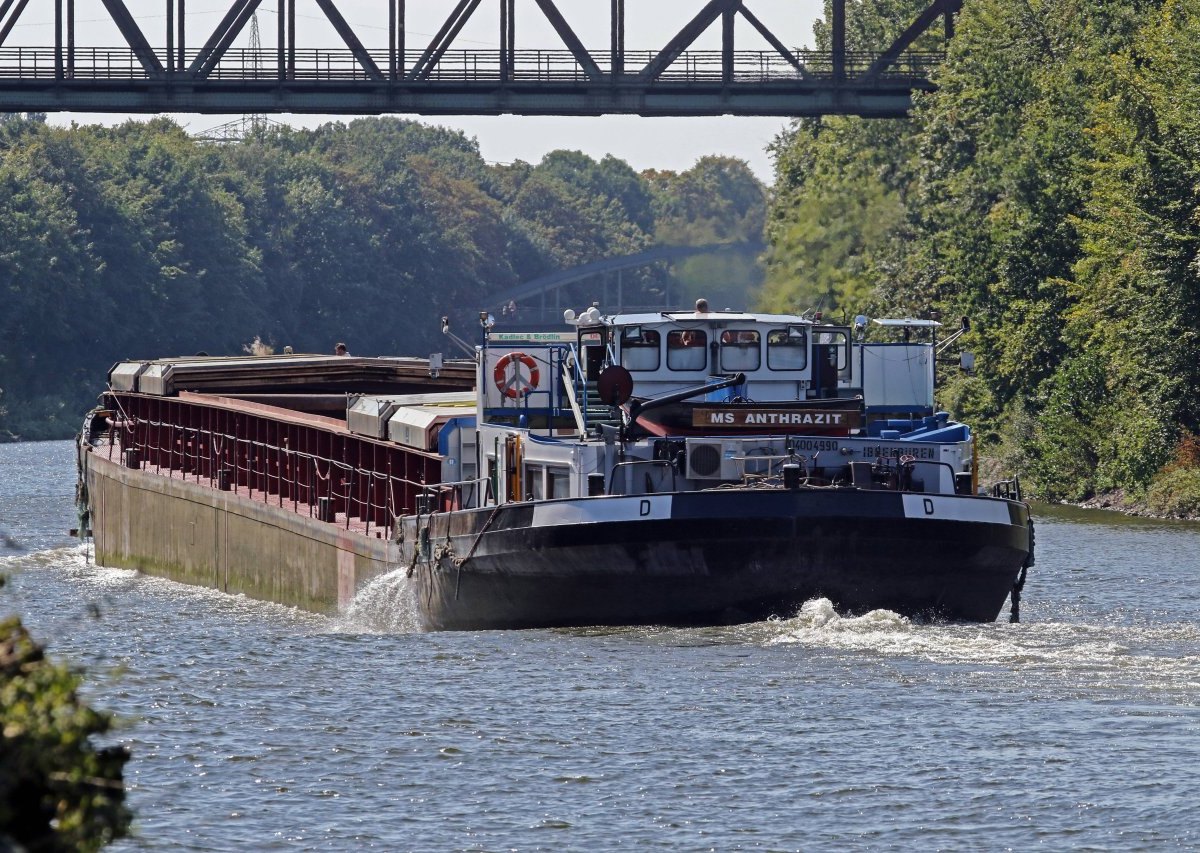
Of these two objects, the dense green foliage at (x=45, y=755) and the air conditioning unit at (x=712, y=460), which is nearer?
the dense green foliage at (x=45, y=755)

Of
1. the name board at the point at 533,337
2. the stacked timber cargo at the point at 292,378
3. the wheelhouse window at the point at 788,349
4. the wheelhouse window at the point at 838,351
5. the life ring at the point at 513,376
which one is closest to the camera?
the life ring at the point at 513,376

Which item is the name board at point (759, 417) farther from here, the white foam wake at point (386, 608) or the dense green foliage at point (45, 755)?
the dense green foliage at point (45, 755)

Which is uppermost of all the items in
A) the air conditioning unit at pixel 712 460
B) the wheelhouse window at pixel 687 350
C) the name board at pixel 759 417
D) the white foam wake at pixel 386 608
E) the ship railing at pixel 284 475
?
the wheelhouse window at pixel 687 350

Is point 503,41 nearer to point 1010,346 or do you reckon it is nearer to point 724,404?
point 1010,346

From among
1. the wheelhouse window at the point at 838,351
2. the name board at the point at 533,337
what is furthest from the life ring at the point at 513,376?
the wheelhouse window at the point at 838,351

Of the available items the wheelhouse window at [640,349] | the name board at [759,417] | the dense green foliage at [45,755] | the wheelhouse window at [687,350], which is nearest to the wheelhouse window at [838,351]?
the wheelhouse window at [687,350]

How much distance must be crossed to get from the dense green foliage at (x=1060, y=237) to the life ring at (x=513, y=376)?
86.3ft

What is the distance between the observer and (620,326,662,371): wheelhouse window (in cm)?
2986

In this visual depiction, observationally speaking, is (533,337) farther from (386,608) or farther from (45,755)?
(45,755)

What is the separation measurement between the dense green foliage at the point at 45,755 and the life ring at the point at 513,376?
20.3m

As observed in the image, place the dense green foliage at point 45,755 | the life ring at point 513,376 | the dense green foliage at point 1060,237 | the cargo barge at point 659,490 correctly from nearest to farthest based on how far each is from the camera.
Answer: the dense green foliage at point 45,755 < the cargo barge at point 659,490 < the life ring at point 513,376 < the dense green foliage at point 1060,237

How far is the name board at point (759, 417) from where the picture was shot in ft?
90.3

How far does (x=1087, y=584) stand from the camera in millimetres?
35875

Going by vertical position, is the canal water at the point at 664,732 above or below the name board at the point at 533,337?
below
